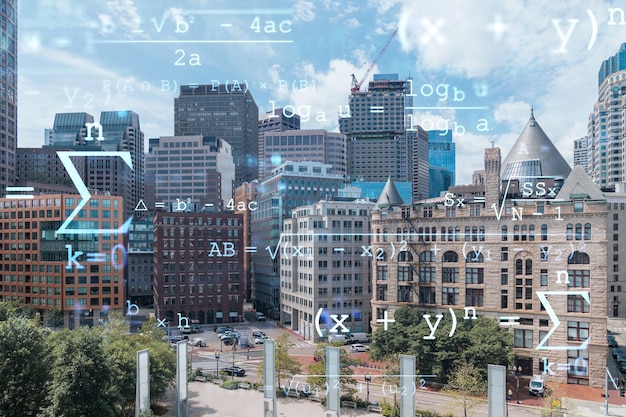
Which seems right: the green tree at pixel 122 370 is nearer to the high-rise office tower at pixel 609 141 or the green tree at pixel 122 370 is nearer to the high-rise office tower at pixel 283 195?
the high-rise office tower at pixel 283 195

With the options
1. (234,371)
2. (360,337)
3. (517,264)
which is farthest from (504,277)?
(234,371)

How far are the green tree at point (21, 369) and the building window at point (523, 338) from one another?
562 inches

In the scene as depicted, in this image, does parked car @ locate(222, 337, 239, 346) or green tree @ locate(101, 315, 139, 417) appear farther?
parked car @ locate(222, 337, 239, 346)

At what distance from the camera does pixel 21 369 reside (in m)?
9.12

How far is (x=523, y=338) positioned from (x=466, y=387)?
443 cm

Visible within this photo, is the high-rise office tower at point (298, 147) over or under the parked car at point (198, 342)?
over

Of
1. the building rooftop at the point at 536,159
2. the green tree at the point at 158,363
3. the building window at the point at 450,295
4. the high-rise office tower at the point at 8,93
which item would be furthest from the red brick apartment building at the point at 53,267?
the building rooftop at the point at 536,159

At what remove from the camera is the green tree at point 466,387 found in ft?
39.9

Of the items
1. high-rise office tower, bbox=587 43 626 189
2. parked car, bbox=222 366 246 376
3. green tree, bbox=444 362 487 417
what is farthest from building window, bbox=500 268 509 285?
high-rise office tower, bbox=587 43 626 189

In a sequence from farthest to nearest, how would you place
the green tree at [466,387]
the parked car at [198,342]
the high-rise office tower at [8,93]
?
the parked car at [198,342] < the high-rise office tower at [8,93] < the green tree at [466,387]

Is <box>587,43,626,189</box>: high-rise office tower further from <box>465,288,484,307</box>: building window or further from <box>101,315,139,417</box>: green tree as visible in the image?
<box>101,315,139,417</box>: green tree

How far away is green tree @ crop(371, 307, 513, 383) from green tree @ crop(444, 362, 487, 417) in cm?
39

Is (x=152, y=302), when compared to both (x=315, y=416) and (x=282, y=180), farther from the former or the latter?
(x=315, y=416)

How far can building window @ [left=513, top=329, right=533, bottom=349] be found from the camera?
15747 mm
